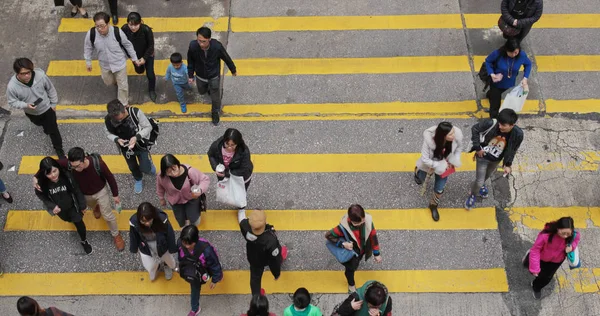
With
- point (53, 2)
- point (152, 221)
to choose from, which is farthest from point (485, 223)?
point (53, 2)

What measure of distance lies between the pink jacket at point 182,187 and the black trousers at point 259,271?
1.15 m

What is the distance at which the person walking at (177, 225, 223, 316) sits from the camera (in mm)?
6355

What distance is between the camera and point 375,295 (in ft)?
19.0

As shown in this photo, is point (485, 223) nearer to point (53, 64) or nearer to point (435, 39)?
point (435, 39)

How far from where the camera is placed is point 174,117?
9.53 metres

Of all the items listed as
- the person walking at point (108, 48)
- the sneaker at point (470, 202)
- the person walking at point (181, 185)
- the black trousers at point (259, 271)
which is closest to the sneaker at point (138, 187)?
the person walking at point (181, 185)

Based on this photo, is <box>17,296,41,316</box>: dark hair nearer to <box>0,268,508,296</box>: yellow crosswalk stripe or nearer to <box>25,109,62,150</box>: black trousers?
<box>0,268,508,296</box>: yellow crosswalk stripe

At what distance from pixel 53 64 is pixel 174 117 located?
250cm

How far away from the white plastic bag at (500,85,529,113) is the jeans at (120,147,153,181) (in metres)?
5.03

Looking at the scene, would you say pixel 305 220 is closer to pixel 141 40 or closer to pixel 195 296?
pixel 195 296

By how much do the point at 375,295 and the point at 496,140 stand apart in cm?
278

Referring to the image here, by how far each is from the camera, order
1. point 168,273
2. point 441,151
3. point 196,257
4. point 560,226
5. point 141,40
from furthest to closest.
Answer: point 141,40, point 168,273, point 441,151, point 196,257, point 560,226

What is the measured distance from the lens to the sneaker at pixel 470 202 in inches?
326

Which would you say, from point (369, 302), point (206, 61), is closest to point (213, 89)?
point (206, 61)
